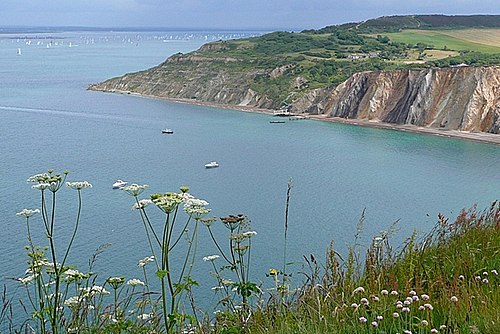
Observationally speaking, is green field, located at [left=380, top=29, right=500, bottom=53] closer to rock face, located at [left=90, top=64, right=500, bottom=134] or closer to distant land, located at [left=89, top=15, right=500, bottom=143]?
distant land, located at [left=89, top=15, right=500, bottom=143]

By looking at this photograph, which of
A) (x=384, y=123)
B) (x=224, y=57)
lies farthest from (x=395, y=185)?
(x=224, y=57)

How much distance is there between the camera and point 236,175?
27.5 m

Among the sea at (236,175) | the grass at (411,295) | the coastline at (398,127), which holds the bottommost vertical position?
the sea at (236,175)

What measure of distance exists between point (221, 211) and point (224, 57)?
1877 inches

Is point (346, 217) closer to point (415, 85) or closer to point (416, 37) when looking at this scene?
point (415, 85)

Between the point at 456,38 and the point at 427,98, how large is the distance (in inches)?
1509

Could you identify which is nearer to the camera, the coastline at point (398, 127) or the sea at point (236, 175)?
the sea at point (236, 175)

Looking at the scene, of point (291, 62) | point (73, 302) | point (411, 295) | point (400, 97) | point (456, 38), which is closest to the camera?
point (411, 295)

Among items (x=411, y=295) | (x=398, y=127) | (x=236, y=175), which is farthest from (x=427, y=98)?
(x=411, y=295)

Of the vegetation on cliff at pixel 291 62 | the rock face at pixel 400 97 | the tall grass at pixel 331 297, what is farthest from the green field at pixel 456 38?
the tall grass at pixel 331 297

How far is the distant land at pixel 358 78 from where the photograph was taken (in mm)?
42250

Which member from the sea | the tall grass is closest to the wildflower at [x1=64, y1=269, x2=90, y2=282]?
the tall grass

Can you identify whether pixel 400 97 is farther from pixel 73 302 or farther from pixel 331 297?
pixel 73 302

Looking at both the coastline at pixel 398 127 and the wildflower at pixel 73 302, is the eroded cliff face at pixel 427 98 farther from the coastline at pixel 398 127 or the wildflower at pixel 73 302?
the wildflower at pixel 73 302
